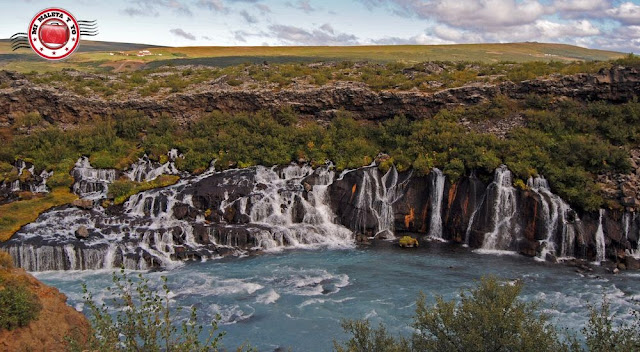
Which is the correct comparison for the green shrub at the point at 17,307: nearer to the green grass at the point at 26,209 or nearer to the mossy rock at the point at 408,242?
the green grass at the point at 26,209

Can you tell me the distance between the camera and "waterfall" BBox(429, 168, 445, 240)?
36594mm

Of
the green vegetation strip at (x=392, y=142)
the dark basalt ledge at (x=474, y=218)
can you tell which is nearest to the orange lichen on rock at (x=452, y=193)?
the dark basalt ledge at (x=474, y=218)

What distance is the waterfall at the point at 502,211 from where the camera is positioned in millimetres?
33969

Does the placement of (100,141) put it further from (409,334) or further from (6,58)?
(6,58)

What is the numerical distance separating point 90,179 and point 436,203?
27.1 metres

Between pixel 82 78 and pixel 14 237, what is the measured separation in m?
31.0

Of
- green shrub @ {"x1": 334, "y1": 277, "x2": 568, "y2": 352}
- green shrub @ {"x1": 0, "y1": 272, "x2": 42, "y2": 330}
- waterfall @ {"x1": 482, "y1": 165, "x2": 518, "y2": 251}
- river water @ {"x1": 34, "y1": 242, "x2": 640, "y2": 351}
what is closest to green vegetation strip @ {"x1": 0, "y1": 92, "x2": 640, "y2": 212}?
waterfall @ {"x1": 482, "y1": 165, "x2": 518, "y2": 251}

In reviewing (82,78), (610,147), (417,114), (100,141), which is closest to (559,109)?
(610,147)

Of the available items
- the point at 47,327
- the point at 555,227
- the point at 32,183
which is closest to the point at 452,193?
the point at 555,227

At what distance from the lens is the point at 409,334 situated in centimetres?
2175

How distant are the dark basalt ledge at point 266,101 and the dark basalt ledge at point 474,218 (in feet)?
35.2

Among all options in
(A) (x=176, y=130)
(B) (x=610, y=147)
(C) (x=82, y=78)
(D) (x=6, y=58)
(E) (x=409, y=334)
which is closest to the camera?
(E) (x=409, y=334)

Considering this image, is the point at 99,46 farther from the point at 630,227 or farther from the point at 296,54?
the point at 630,227

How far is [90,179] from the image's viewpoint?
40.7 metres
